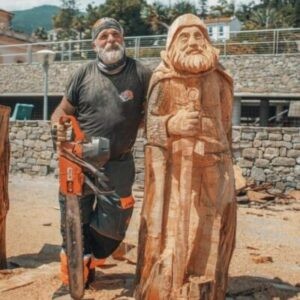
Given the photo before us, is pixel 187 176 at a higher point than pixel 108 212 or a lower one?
higher

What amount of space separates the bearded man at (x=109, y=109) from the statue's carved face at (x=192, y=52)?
565 mm

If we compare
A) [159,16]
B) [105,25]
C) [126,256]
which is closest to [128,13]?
[159,16]

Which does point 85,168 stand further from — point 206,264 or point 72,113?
point 206,264

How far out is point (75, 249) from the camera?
368cm

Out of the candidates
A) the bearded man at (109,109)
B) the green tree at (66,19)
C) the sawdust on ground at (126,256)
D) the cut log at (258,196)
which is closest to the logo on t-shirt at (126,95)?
the bearded man at (109,109)

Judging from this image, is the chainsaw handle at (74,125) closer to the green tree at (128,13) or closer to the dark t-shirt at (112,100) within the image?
the dark t-shirt at (112,100)

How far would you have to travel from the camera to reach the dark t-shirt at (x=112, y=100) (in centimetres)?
394

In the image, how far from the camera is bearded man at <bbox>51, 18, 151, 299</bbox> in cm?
393

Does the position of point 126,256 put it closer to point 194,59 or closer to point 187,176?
point 187,176

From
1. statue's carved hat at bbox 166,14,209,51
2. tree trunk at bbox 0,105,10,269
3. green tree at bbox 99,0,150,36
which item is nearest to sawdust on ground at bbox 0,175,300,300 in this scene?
tree trunk at bbox 0,105,10,269

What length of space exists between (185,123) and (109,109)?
0.74m

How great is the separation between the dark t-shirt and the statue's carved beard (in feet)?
1.86

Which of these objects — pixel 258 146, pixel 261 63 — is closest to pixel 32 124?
pixel 258 146

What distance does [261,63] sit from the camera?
54.7 feet
